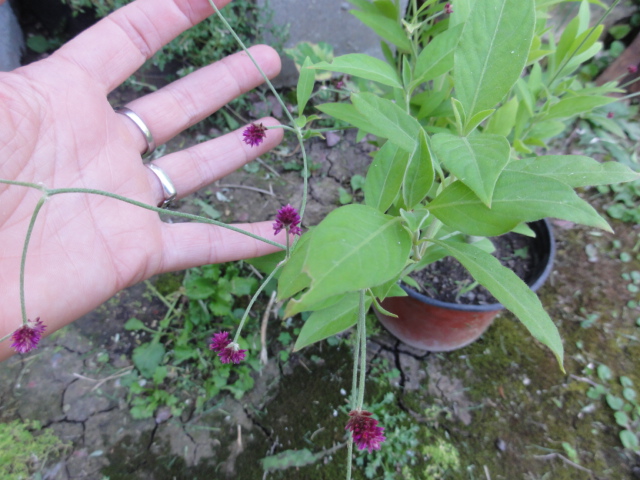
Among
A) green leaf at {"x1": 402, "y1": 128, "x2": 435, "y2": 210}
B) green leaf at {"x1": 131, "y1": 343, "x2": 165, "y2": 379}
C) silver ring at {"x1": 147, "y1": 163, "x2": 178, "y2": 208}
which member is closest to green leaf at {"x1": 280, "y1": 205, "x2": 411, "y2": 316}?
green leaf at {"x1": 402, "y1": 128, "x2": 435, "y2": 210}

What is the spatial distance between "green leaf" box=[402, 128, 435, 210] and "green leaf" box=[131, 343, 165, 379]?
127 cm

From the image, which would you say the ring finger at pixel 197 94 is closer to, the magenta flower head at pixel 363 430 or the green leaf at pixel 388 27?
the green leaf at pixel 388 27

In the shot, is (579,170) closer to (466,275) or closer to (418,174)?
(418,174)

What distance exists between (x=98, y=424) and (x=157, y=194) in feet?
2.88

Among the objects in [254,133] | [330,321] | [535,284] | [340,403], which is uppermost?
[254,133]

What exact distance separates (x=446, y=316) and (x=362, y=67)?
0.89m

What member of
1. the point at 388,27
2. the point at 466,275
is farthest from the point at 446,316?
the point at 388,27

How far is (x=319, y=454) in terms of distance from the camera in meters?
1.44

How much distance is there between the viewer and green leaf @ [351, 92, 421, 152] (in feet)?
2.54

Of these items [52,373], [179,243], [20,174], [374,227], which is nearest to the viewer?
[374,227]

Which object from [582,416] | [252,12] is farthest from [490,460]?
[252,12]

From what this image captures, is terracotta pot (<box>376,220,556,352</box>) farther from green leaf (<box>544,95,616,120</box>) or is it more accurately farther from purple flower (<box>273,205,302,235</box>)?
purple flower (<box>273,205,302,235</box>)

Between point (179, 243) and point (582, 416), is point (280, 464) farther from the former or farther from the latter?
point (582, 416)

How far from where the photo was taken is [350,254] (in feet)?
1.93
